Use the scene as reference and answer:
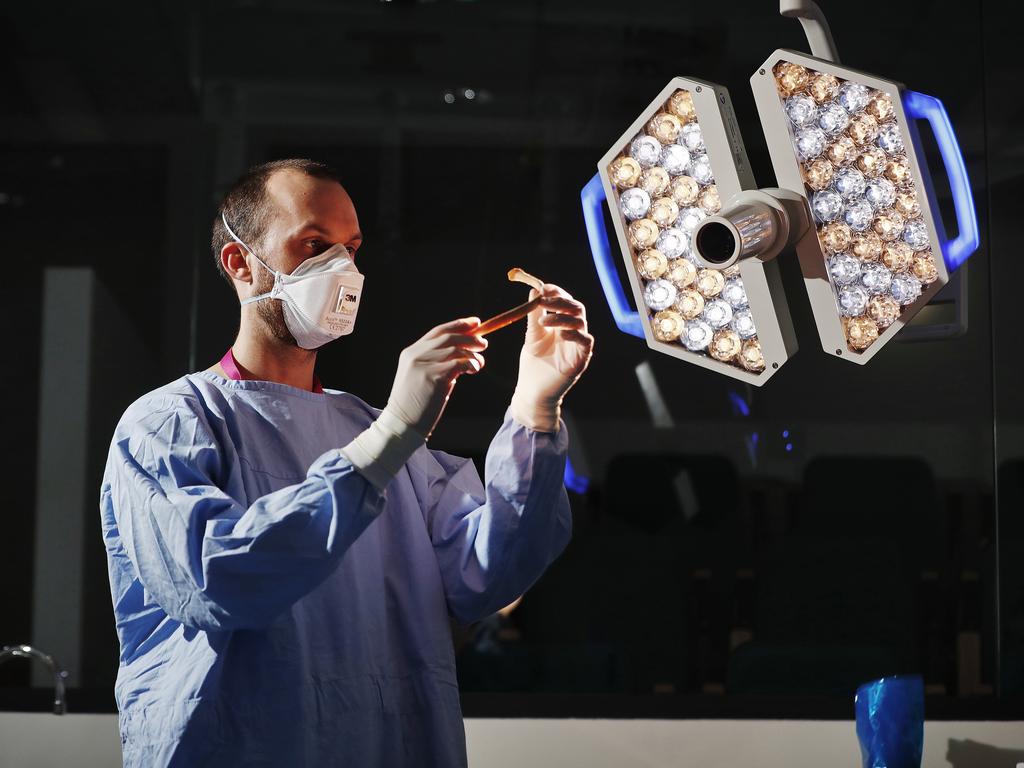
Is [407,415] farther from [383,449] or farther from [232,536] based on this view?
[232,536]

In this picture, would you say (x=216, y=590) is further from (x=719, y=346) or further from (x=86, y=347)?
(x=86, y=347)

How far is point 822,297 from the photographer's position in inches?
60.7

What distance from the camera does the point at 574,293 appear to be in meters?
2.93

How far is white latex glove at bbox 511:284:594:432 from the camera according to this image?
159 cm

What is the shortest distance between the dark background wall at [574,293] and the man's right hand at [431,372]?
4.73 feet

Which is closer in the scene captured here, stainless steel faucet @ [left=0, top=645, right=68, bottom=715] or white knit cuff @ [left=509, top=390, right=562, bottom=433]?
white knit cuff @ [left=509, top=390, right=562, bottom=433]

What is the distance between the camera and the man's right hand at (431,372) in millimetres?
1363

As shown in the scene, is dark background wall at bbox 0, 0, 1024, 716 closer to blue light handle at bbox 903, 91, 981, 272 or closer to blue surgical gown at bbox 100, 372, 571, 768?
blue surgical gown at bbox 100, 372, 571, 768

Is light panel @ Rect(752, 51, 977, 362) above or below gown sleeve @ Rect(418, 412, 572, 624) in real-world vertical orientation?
above

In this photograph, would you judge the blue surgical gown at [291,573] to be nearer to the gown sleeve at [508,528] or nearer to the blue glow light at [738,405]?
the gown sleeve at [508,528]

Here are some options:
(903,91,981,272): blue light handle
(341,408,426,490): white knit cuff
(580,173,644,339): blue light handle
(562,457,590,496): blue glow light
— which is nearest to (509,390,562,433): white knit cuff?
(580,173,644,339): blue light handle

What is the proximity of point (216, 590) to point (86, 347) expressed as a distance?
1814 millimetres

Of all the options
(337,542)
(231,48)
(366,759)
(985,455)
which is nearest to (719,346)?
(337,542)

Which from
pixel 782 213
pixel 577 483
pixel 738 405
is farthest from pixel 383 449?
pixel 738 405
